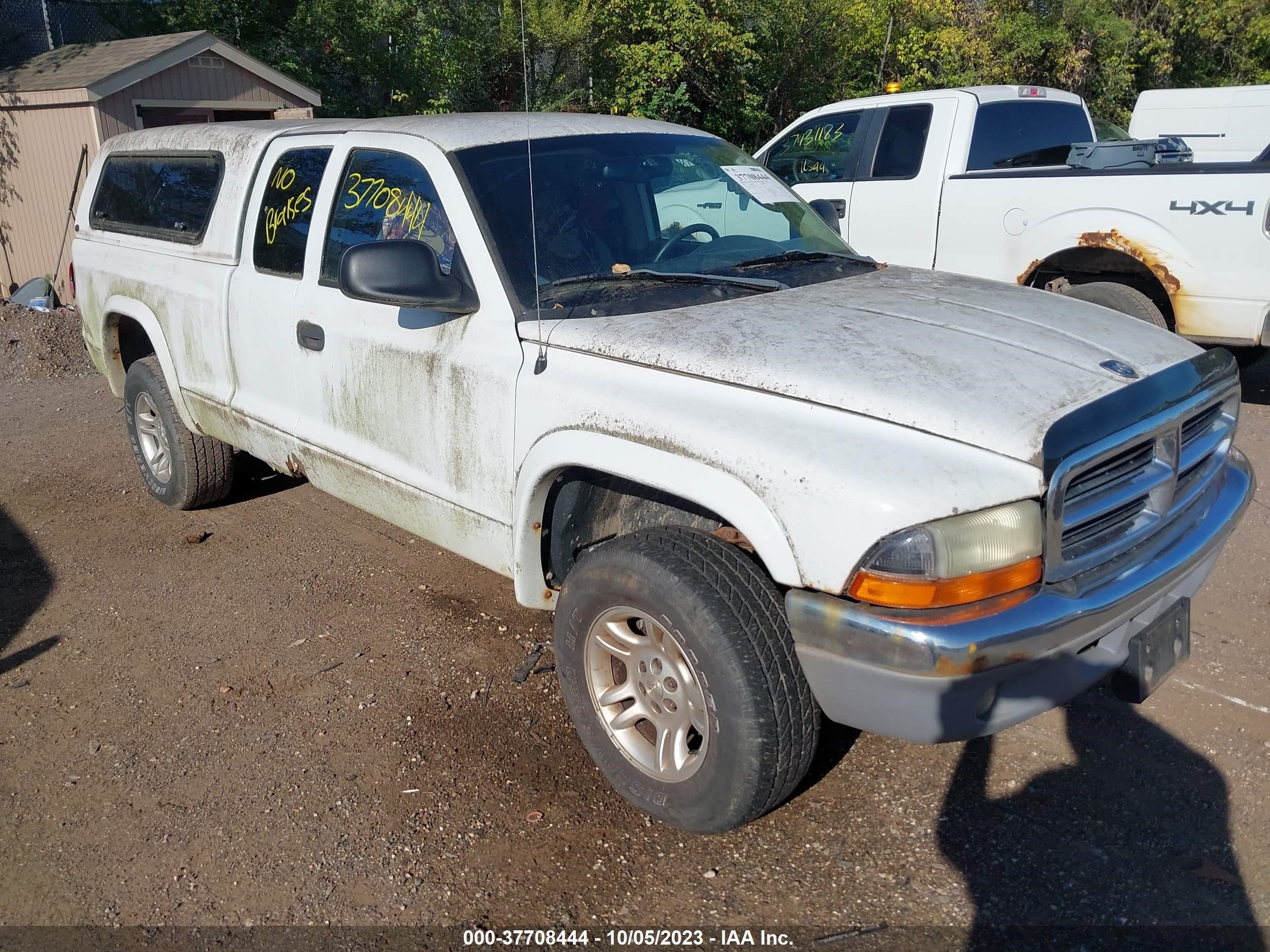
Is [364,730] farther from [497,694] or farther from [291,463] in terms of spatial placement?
[291,463]

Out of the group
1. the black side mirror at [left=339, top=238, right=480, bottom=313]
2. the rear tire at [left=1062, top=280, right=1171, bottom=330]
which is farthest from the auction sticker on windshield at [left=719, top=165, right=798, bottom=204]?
the rear tire at [left=1062, top=280, right=1171, bottom=330]

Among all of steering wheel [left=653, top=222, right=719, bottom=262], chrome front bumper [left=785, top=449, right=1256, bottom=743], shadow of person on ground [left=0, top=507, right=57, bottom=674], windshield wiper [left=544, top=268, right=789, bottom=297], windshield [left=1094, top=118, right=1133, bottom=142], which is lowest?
shadow of person on ground [left=0, top=507, right=57, bottom=674]

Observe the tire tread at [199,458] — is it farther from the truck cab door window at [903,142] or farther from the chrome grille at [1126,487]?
the truck cab door window at [903,142]

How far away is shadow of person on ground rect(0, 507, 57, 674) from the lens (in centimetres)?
427

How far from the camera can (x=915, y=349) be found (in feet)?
9.30

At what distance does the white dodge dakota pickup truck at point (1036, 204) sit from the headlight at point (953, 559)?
14.7 feet

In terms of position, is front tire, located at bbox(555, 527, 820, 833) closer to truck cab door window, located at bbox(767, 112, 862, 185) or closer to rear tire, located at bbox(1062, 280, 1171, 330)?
rear tire, located at bbox(1062, 280, 1171, 330)

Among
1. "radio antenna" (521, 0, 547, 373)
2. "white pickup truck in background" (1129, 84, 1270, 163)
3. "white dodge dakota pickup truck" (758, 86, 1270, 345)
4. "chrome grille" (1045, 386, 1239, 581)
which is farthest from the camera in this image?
"white pickup truck in background" (1129, 84, 1270, 163)

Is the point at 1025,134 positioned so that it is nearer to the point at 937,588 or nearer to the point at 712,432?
the point at 712,432

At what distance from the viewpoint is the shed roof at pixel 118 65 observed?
1087 cm

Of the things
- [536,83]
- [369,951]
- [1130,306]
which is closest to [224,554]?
[369,951]

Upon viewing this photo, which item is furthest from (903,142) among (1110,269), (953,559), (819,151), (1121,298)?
(953,559)

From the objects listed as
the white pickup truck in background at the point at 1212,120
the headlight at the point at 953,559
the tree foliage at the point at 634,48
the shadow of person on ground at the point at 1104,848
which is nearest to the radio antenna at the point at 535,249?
the headlight at the point at 953,559

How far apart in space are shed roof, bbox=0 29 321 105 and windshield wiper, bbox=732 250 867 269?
953 cm
